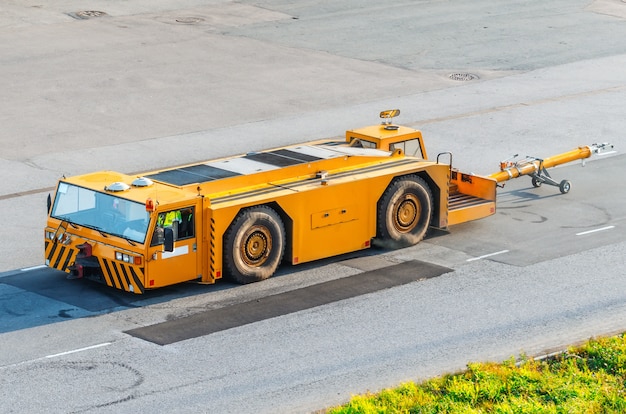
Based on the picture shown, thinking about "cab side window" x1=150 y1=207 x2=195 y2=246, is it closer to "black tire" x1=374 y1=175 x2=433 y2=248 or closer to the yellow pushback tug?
the yellow pushback tug

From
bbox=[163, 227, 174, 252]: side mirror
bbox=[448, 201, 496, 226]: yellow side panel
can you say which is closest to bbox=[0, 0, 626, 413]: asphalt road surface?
bbox=[448, 201, 496, 226]: yellow side panel

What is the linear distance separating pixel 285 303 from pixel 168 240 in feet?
6.97

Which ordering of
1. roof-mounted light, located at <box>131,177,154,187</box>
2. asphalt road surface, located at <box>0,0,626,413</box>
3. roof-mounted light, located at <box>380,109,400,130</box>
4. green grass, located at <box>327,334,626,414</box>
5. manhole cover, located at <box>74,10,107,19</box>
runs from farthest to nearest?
1. manhole cover, located at <box>74,10,107,19</box>
2. roof-mounted light, located at <box>380,109,400,130</box>
3. roof-mounted light, located at <box>131,177,154,187</box>
4. asphalt road surface, located at <box>0,0,626,413</box>
5. green grass, located at <box>327,334,626,414</box>

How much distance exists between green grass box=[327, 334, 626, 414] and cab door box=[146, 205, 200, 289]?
4.71 meters

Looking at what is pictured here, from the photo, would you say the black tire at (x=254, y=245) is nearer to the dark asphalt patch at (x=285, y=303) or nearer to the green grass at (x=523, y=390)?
the dark asphalt patch at (x=285, y=303)

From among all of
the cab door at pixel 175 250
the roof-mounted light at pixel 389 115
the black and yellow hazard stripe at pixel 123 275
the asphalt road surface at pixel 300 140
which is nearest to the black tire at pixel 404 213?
the asphalt road surface at pixel 300 140

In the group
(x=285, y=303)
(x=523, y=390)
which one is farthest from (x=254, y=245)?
(x=523, y=390)

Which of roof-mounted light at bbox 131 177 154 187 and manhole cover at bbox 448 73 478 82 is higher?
manhole cover at bbox 448 73 478 82

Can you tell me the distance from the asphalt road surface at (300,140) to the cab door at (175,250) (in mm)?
425

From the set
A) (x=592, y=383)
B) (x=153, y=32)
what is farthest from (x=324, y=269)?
(x=153, y=32)

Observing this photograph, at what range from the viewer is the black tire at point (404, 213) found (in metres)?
20.9

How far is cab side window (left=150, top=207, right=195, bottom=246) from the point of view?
1819 centimetres

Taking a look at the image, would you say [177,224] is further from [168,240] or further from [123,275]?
[123,275]

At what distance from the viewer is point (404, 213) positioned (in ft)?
69.9
